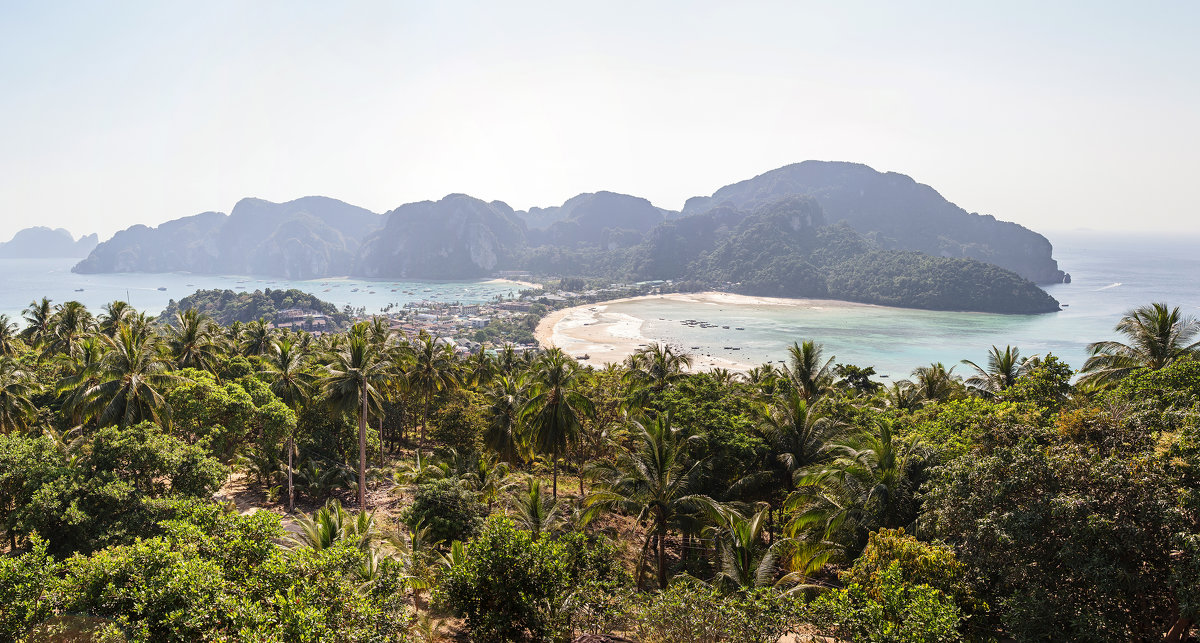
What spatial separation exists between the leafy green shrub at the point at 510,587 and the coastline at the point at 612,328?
189 ft

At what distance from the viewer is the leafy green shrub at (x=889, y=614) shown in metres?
8.98

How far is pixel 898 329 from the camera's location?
123m

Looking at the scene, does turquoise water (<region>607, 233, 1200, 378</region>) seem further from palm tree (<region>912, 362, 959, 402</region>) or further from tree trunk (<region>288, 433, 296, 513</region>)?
tree trunk (<region>288, 433, 296, 513</region>)

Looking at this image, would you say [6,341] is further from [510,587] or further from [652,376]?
[510,587]

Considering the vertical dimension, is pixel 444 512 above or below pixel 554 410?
below

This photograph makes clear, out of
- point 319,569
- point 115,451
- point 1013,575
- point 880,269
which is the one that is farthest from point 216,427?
point 880,269

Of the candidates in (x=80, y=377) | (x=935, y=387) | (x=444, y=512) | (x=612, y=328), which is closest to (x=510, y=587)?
(x=444, y=512)

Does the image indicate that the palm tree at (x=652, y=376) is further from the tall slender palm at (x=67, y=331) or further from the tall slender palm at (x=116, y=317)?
the tall slender palm at (x=67, y=331)

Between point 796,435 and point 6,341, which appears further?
point 6,341

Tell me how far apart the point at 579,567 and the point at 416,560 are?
5210 mm

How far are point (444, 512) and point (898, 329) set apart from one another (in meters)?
128

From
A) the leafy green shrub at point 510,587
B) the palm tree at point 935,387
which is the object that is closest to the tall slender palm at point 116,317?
the leafy green shrub at point 510,587

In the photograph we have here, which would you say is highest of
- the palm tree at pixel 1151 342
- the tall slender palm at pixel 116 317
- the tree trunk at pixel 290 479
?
the palm tree at pixel 1151 342

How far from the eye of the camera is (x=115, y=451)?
1495 centimetres
